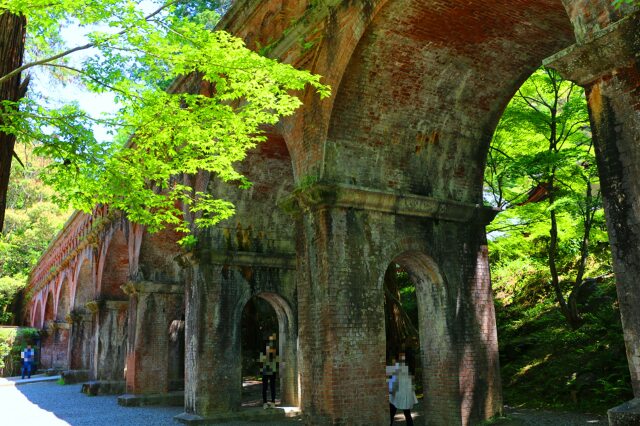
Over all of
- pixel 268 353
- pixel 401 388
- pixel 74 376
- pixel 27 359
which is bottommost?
pixel 74 376

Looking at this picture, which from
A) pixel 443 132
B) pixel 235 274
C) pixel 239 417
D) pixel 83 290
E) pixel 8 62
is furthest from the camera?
pixel 83 290

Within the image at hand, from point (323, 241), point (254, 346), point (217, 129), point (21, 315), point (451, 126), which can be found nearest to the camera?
point (217, 129)

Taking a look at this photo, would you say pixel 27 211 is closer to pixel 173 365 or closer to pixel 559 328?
pixel 173 365

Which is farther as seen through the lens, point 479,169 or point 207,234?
point 207,234

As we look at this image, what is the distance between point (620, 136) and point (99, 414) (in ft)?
47.1

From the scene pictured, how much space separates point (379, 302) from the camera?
30.7ft

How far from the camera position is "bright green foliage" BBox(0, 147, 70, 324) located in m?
41.5

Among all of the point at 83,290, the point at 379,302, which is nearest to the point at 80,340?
the point at 83,290

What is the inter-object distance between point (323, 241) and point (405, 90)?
297 centimetres

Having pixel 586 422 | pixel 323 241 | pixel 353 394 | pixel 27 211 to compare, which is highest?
pixel 27 211

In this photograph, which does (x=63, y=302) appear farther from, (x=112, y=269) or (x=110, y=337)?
(x=110, y=337)

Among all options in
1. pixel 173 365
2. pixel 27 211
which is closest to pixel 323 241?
pixel 173 365

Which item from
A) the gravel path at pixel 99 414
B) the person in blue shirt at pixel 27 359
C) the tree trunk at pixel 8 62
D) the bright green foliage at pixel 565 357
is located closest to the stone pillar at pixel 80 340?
the person in blue shirt at pixel 27 359

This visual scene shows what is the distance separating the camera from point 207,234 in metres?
13.2
